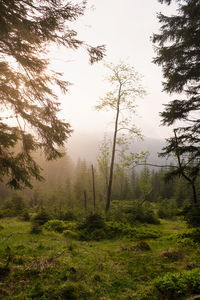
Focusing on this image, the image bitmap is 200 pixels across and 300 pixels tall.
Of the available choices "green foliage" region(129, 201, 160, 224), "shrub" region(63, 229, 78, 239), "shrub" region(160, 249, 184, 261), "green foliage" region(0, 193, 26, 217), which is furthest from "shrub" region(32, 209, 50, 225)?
"shrub" region(160, 249, 184, 261)

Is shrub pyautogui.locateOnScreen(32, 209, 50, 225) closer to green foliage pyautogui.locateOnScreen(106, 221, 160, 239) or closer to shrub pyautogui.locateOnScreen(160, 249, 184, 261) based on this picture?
green foliage pyautogui.locateOnScreen(106, 221, 160, 239)

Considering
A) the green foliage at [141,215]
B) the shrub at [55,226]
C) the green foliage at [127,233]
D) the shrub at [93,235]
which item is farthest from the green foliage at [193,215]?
the green foliage at [141,215]

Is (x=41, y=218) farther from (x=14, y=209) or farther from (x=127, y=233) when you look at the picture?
(x=14, y=209)

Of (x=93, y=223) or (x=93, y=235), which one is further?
(x=93, y=223)

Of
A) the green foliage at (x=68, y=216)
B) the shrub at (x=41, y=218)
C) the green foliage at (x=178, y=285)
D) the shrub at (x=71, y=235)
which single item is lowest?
the green foliage at (x=68, y=216)

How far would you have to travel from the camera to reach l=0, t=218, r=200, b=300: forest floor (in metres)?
3.19

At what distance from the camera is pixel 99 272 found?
4352mm

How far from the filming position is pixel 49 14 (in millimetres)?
3986

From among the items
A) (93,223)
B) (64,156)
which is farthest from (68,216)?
(64,156)

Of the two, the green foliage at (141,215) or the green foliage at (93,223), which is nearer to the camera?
the green foliage at (93,223)

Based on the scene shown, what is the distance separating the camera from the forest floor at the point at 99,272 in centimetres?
319

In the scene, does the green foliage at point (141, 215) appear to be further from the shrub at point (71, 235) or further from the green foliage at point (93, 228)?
the shrub at point (71, 235)

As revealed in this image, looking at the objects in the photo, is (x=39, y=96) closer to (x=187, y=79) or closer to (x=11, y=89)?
(x=11, y=89)

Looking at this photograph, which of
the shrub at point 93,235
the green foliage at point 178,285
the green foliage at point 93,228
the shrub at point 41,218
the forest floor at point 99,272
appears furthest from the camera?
the shrub at point 41,218
